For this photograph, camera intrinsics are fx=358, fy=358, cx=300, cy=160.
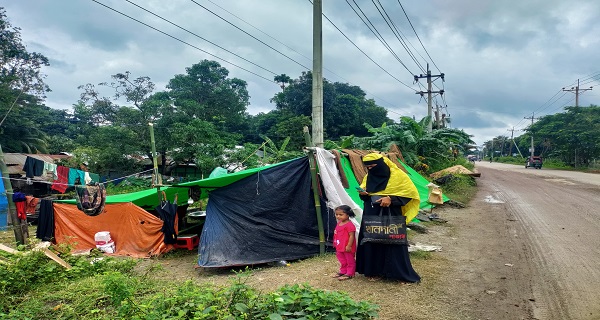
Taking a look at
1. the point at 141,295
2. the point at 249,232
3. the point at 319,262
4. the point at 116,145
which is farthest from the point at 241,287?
the point at 116,145

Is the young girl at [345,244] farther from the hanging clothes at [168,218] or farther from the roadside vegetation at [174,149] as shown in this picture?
the hanging clothes at [168,218]

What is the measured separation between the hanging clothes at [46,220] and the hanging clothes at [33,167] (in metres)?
8.72

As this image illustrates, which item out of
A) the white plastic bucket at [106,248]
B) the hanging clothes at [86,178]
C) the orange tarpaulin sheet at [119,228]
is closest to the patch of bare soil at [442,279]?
the orange tarpaulin sheet at [119,228]

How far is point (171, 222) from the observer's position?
7.46 metres

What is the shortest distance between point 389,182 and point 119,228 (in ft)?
21.8

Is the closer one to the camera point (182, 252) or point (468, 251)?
point (468, 251)

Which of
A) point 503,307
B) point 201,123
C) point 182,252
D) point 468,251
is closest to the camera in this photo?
point 503,307

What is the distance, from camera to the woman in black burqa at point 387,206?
430 centimetres

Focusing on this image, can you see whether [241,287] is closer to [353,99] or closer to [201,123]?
[201,123]

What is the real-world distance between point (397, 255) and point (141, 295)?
308cm

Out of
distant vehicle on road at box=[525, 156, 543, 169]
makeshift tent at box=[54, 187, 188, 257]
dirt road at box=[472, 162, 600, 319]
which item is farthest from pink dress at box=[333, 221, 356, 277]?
distant vehicle on road at box=[525, 156, 543, 169]

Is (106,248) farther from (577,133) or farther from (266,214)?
(577,133)

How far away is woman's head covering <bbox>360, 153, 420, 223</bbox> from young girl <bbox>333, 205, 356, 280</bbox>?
0.48m

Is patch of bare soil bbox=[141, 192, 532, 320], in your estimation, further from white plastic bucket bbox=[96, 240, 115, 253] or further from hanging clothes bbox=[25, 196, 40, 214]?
hanging clothes bbox=[25, 196, 40, 214]
